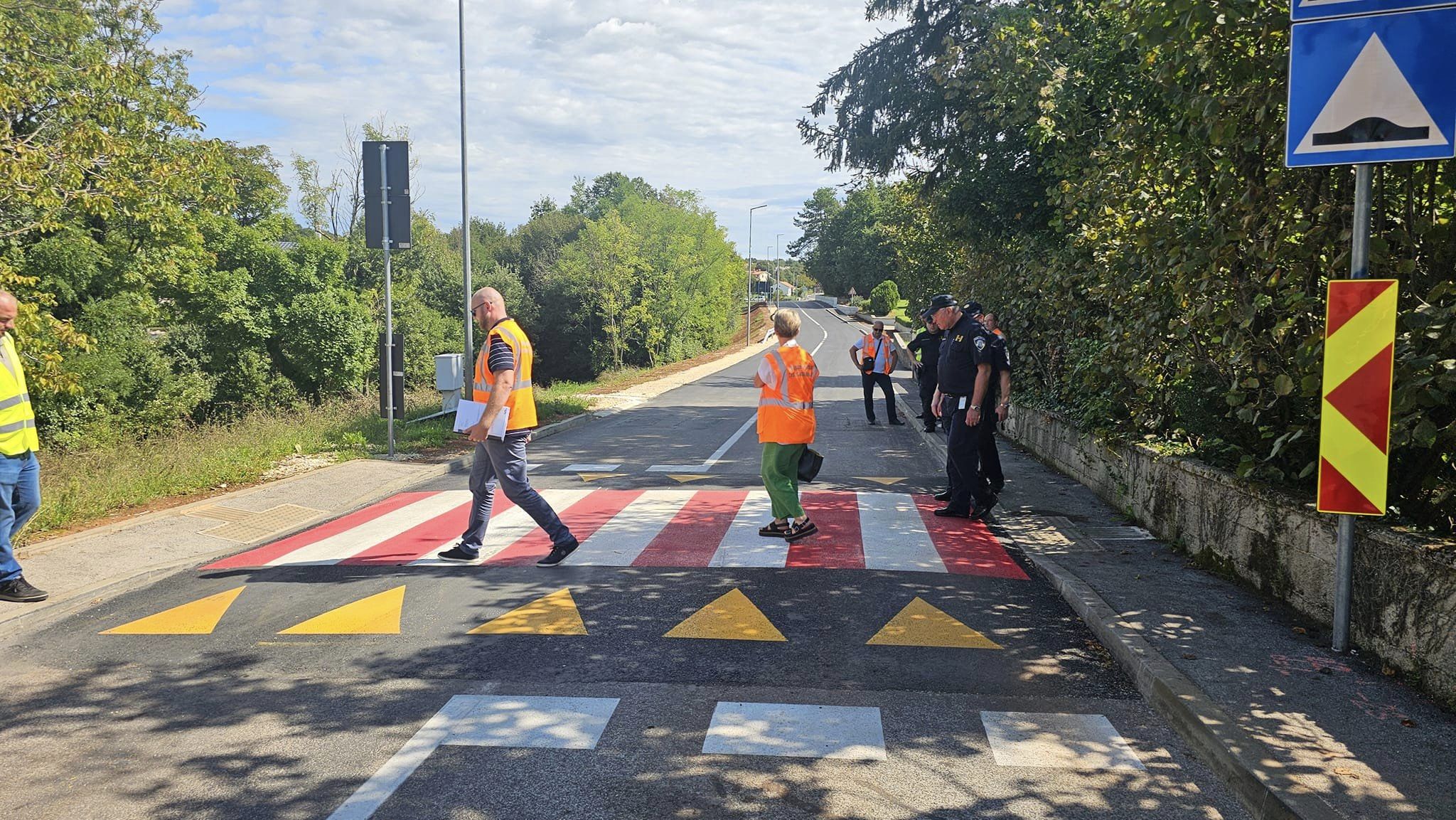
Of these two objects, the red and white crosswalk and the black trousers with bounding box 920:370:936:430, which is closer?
the red and white crosswalk

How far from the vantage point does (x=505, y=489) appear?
23.4 feet

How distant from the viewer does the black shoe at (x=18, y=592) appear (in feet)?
20.2

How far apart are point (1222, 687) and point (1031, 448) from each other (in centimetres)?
956

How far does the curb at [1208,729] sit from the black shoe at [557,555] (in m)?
3.55

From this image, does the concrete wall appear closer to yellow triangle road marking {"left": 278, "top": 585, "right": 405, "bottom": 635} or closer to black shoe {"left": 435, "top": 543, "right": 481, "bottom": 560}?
yellow triangle road marking {"left": 278, "top": 585, "right": 405, "bottom": 635}

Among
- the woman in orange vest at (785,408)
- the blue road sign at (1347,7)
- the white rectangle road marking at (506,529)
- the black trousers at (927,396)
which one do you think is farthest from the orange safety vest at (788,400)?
the black trousers at (927,396)

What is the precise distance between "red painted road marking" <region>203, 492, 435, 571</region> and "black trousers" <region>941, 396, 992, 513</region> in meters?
5.38

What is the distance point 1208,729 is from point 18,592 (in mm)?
6677

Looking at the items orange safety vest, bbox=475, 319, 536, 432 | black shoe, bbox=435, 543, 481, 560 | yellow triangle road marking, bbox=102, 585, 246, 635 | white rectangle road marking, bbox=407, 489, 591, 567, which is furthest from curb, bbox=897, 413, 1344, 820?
yellow triangle road marking, bbox=102, 585, 246, 635

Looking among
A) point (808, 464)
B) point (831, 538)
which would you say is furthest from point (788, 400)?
point (831, 538)

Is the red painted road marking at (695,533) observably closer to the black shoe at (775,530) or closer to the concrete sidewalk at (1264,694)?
the black shoe at (775,530)

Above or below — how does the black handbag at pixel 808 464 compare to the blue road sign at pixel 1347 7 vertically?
below

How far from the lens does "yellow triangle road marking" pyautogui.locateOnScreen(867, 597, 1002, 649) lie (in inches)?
213

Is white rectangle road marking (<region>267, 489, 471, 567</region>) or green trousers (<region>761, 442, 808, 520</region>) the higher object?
green trousers (<region>761, 442, 808, 520</region>)
